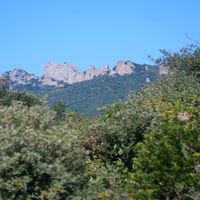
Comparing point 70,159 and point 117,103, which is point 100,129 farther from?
point 70,159

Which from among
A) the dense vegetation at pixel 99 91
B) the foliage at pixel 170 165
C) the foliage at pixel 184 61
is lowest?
the foliage at pixel 170 165

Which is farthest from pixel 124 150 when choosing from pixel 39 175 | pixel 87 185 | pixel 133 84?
pixel 133 84

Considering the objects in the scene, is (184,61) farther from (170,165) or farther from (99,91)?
(99,91)

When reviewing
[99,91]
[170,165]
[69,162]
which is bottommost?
[170,165]

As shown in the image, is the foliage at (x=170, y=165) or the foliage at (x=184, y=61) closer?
the foliage at (x=170, y=165)

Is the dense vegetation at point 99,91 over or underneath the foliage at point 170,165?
over

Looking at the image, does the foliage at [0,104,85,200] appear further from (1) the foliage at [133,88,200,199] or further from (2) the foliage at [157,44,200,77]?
(2) the foliage at [157,44,200,77]

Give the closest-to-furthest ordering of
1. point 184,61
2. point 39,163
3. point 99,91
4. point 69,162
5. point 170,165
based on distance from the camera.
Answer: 1. point 170,165
2. point 39,163
3. point 69,162
4. point 184,61
5. point 99,91

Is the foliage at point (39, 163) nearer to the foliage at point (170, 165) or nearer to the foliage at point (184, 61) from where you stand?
the foliage at point (170, 165)

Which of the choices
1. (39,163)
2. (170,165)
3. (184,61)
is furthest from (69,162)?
(184,61)

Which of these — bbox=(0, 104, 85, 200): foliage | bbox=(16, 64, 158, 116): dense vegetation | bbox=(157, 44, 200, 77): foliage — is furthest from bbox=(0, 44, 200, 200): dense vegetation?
bbox=(16, 64, 158, 116): dense vegetation

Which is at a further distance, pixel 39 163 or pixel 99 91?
pixel 99 91

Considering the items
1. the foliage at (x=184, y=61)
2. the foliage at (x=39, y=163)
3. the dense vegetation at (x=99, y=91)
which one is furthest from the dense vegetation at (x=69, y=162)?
the dense vegetation at (x=99, y=91)

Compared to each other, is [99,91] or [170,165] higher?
[99,91]
